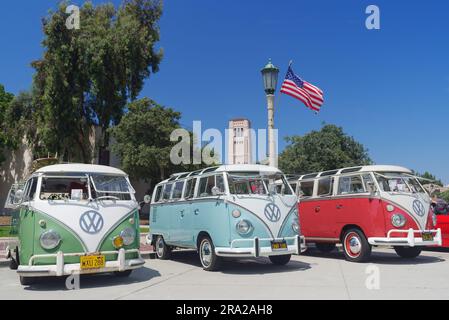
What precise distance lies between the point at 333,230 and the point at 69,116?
858 inches

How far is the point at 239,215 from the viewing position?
9820 millimetres

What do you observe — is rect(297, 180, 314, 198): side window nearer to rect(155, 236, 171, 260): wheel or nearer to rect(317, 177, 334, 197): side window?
rect(317, 177, 334, 197): side window

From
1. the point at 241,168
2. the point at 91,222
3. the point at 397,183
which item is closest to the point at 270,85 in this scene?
the point at 397,183

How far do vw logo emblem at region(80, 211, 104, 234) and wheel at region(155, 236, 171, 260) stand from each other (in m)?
4.83

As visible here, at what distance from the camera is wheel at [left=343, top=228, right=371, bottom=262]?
1146 centimetres

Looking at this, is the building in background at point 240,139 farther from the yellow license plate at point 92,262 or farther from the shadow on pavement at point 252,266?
the yellow license plate at point 92,262

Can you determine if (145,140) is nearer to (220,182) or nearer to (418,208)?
(220,182)

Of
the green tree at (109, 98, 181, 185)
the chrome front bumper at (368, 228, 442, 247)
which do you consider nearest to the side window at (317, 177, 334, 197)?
the chrome front bumper at (368, 228, 442, 247)

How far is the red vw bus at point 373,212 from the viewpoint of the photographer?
10.9m

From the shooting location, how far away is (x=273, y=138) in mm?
16219

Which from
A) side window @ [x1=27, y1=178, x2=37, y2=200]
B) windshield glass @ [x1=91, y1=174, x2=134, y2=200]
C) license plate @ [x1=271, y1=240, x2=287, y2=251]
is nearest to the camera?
side window @ [x1=27, y1=178, x2=37, y2=200]

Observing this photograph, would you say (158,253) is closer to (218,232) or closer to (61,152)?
(218,232)

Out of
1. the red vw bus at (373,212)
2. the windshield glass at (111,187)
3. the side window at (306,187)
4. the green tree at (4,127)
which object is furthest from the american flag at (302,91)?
the green tree at (4,127)

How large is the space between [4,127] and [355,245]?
32.0 metres
